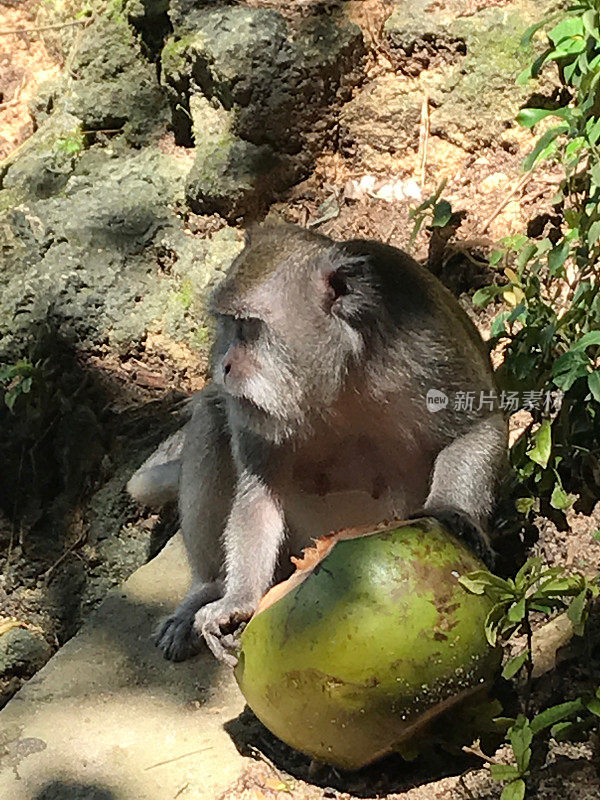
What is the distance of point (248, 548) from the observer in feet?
11.6

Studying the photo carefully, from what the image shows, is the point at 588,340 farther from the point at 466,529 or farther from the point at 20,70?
the point at 20,70

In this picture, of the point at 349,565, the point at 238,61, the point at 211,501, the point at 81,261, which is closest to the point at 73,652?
the point at 211,501

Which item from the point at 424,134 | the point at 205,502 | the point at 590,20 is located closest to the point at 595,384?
the point at 205,502

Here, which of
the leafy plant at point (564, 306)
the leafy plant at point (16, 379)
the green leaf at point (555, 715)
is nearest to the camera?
the green leaf at point (555, 715)

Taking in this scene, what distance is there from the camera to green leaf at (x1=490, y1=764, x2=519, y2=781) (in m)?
2.47

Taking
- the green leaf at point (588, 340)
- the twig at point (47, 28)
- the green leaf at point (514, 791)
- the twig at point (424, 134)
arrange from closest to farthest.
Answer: the green leaf at point (514, 791), the green leaf at point (588, 340), the twig at point (424, 134), the twig at point (47, 28)

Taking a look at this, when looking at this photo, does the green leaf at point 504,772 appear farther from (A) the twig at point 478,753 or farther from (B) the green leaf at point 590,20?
(B) the green leaf at point 590,20

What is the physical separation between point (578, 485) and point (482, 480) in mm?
406

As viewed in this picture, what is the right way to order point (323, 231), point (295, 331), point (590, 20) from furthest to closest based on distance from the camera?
point (323, 231), point (590, 20), point (295, 331)

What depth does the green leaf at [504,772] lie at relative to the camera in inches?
97.4

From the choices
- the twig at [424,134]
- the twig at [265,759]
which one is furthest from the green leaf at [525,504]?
the twig at [424,134]

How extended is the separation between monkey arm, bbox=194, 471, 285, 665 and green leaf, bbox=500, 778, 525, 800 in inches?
45.5

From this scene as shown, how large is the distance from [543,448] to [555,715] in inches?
38.1

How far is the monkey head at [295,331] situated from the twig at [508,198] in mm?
1629
